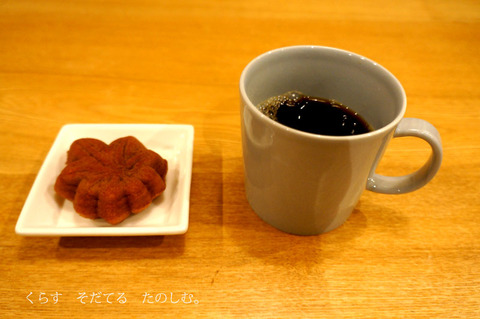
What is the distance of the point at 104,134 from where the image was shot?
2.59 feet

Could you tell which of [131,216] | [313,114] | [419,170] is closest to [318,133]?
[313,114]

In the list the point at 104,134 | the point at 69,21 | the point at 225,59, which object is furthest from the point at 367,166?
the point at 69,21

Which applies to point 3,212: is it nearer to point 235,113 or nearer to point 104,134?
point 104,134

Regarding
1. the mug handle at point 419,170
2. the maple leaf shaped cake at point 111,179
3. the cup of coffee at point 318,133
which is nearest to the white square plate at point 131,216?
the maple leaf shaped cake at point 111,179

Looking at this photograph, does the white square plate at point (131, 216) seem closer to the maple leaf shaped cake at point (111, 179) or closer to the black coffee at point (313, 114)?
the maple leaf shaped cake at point (111, 179)

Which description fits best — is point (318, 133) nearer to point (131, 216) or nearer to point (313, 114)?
point (313, 114)

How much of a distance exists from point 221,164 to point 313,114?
0.22 m

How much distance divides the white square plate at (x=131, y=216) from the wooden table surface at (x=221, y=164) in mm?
36

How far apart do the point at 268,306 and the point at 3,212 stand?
497mm

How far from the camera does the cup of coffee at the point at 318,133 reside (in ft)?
1.64

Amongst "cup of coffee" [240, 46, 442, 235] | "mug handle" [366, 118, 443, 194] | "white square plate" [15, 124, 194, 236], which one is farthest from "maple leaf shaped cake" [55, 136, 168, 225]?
"mug handle" [366, 118, 443, 194]

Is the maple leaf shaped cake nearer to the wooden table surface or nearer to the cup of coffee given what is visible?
the wooden table surface

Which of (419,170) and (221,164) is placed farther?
(221,164)

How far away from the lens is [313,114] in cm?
67
